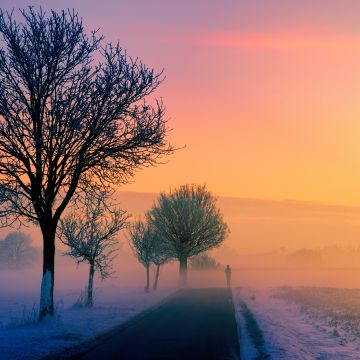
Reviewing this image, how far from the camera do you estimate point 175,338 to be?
1556 cm

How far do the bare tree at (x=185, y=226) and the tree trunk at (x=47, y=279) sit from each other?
3258 centimetres

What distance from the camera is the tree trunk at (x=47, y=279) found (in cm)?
1897

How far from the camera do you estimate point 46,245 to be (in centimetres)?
1956

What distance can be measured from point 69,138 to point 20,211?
406 centimetres

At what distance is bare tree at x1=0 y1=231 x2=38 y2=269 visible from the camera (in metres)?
120

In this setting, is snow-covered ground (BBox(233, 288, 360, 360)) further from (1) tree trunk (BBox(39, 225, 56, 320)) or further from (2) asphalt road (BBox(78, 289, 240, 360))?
(1) tree trunk (BBox(39, 225, 56, 320))

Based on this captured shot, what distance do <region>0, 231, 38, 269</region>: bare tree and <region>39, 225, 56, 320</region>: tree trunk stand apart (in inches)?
4260

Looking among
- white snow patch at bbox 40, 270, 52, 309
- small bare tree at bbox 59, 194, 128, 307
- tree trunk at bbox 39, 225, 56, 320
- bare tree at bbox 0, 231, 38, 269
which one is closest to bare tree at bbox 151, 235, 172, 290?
small bare tree at bbox 59, 194, 128, 307

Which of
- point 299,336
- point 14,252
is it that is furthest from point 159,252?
point 14,252

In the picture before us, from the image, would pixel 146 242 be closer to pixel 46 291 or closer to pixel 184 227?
pixel 184 227

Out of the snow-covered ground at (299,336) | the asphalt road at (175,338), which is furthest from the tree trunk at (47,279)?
the snow-covered ground at (299,336)

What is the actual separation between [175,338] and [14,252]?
11667cm

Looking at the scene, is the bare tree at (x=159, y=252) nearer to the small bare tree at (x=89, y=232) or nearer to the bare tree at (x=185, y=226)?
the bare tree at (x=185, y=226)

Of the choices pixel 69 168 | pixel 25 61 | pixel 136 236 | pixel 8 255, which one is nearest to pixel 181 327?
pixel 69 168
